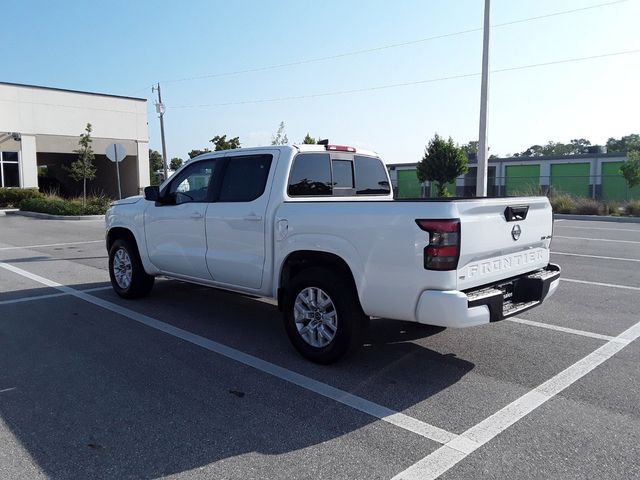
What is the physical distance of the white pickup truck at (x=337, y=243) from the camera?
160 inches

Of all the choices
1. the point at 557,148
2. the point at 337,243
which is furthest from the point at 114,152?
the point at 557,148

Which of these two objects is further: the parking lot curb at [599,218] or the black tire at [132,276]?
the parking lot curb at [599,218]

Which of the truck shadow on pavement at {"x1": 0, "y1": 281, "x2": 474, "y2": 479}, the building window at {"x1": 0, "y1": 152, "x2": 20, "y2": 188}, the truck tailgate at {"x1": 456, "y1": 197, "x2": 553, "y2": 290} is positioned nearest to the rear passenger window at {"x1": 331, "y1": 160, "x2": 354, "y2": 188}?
the truck shadow on pavement at {"x1": 0, "y1": 281, "x2": 474, "y2": 479}

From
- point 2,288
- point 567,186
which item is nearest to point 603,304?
point 2,288

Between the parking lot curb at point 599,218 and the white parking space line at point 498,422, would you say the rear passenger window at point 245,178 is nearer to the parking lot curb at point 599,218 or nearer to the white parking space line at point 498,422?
the white parking space line at point 498,422

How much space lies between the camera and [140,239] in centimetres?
699

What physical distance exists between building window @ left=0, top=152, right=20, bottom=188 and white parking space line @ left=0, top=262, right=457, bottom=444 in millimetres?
29334

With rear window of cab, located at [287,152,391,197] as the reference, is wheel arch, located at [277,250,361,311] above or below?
below

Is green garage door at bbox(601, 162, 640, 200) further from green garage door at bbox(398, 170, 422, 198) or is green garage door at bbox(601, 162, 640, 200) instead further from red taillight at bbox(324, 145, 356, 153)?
red taillight at bbox(324, 145, 356, 153)

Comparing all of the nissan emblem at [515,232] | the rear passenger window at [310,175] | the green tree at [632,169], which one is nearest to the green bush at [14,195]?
the rear passenger window at [310,175]

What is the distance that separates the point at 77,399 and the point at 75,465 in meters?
1.02

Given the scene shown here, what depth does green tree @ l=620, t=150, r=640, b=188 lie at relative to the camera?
106ft

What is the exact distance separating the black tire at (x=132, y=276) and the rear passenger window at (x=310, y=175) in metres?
2.88

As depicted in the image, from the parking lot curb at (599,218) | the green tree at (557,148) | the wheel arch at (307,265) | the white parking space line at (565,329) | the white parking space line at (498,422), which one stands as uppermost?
the green tree at (557,148)
